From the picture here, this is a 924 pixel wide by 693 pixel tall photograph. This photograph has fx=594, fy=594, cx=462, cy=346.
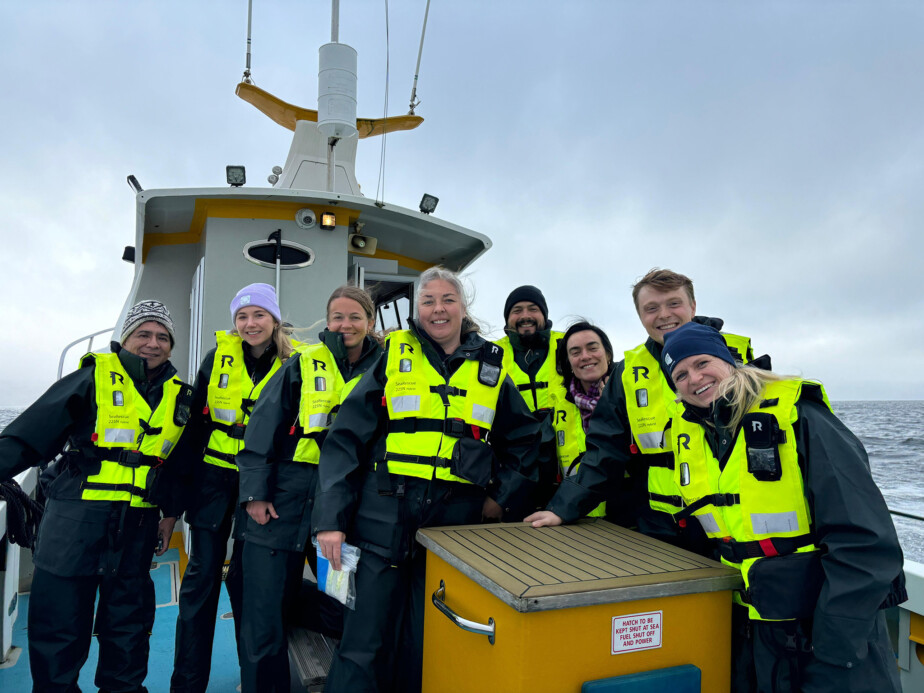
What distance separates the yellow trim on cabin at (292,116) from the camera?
624 centimetres

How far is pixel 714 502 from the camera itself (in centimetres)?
162

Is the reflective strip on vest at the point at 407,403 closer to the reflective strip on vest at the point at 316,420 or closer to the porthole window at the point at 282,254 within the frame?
the reflective strip on vest at the point at 316,420

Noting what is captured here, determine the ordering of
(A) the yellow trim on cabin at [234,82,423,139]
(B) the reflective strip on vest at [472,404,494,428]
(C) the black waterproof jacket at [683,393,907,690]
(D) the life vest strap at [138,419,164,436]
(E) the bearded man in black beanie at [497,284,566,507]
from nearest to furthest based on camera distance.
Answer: (C) the black waterproof jacket at [683,393,907,690] < (B) the reflective strip on vest at [472,404,494,428] < (D) the life vest strap at [138,419,164,436] < (E) the bearded man in black beanie at [497,284,566,507] < (A) the yellow trim on cabin at [234,82,423,139]

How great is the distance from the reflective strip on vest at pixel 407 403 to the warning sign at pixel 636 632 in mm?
1000

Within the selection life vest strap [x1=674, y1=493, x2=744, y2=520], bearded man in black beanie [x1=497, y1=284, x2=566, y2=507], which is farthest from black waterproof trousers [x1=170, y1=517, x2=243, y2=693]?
life vest strap [x1=674, y1=493, x2=744, y2=520]

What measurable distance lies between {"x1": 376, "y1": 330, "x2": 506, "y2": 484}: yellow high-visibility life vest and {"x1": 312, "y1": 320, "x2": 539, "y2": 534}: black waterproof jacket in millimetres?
48

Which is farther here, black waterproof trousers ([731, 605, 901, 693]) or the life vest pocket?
the life vest pocket

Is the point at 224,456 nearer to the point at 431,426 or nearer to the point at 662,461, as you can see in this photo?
the point at 431,426

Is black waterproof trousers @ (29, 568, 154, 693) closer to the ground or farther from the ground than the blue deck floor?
Answer: farther from the ground

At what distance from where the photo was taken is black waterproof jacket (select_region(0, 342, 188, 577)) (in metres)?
2.31

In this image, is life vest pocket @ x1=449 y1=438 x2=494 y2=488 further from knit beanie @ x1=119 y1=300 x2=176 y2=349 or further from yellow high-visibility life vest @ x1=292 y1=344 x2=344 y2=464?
knit beanie @ x1=119 y1=300 x2=176 y2=349

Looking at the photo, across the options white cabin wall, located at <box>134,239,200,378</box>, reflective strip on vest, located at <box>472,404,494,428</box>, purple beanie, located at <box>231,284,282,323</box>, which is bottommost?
reflective strip on vest, located at <box>472,404,494,428</box>

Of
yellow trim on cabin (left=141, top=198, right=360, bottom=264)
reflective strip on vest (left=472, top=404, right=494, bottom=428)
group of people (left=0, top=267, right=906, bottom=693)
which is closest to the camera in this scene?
group of people (left=0, top=267, right=906, bottom=693)

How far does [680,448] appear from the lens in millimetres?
1771
